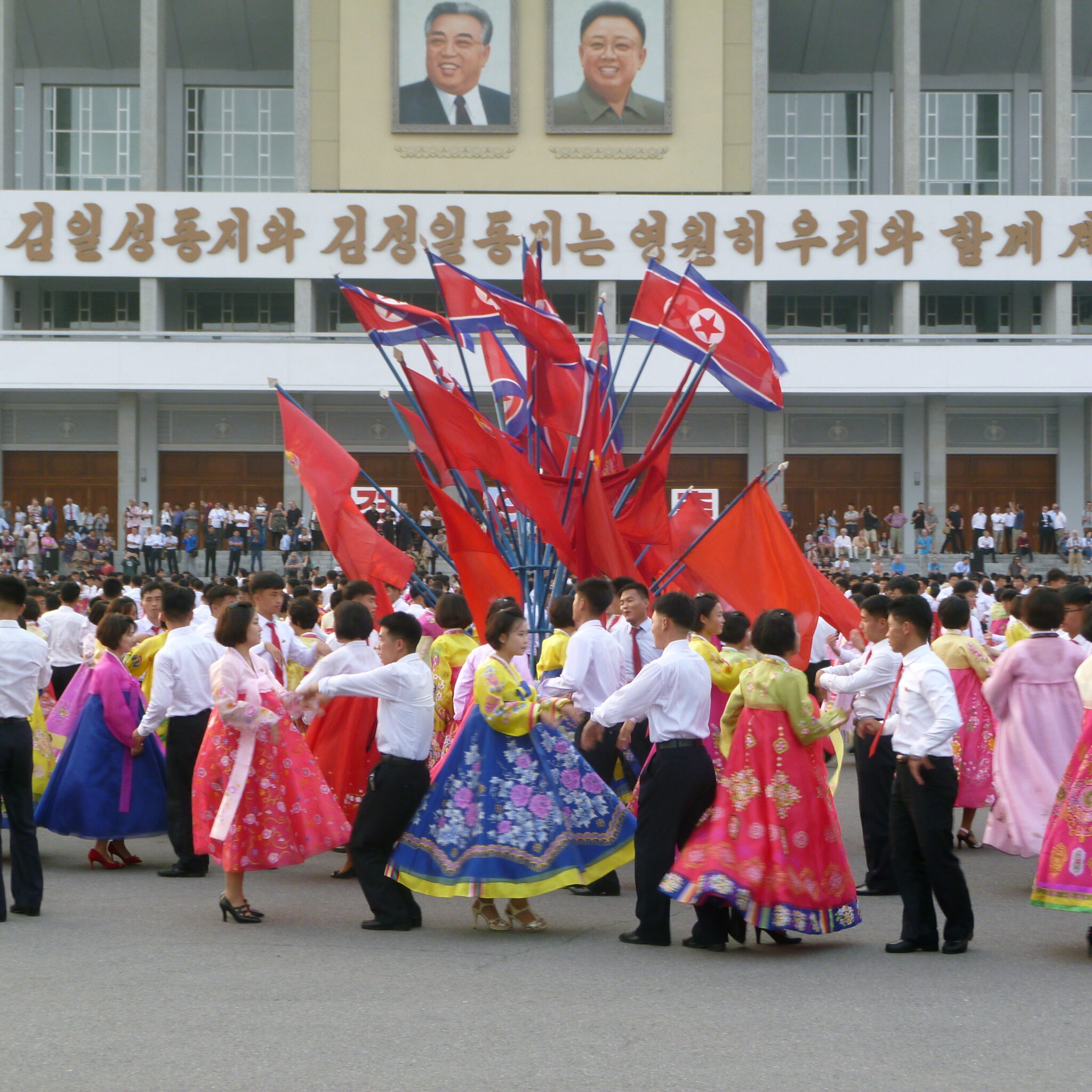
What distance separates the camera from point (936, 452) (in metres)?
33.4

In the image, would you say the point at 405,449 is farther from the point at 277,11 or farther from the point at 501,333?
the point at 277,11

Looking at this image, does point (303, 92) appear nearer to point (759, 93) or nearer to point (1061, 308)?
point (759, 93)

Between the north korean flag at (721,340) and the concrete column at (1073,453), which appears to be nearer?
the north korean flag at (721,340)

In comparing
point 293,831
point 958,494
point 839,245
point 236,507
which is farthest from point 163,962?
point 958,494

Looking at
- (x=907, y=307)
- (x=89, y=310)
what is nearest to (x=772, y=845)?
(x=907, y=307)

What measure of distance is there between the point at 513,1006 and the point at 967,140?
34177 mm

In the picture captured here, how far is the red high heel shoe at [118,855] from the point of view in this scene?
809 centimetres

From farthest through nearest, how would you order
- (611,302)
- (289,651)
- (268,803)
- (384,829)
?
(611,302) < (289,651) < (268,803) < (384,829)

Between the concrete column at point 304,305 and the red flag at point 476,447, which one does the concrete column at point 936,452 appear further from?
the red flag at point 476,447

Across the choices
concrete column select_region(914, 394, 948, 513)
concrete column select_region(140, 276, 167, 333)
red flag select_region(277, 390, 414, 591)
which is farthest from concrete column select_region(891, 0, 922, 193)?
red flag select_region(277, 390, 414, 591)

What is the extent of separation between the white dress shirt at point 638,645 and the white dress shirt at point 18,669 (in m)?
3.01

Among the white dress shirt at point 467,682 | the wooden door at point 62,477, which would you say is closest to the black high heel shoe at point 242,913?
the white dress shirt at point 467,682

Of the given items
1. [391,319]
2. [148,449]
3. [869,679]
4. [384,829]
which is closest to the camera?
[384,829]

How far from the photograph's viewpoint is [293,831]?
661 centimetres
